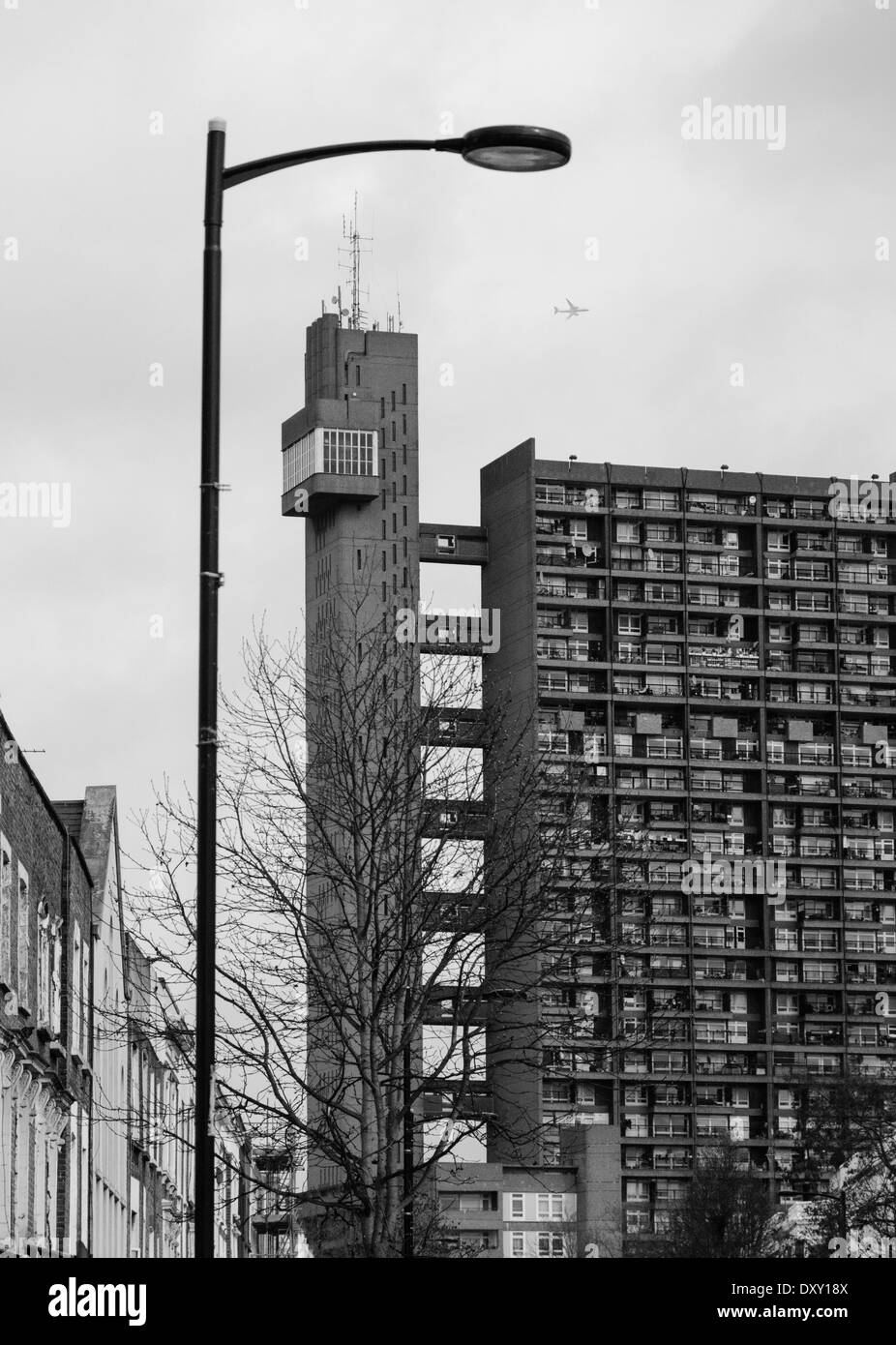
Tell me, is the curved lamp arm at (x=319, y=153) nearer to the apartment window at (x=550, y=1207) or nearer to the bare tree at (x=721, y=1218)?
the bare tree at (x=721, y=1218)

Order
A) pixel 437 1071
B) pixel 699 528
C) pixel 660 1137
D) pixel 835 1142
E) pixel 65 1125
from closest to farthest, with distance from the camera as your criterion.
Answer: pixel 437 1071 → pixel 65 1125 → pixel 835 1142 → pixel 660 1137 → pixel 699 528

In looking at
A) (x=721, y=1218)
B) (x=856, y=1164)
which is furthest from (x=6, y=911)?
(x=721, y=1218)

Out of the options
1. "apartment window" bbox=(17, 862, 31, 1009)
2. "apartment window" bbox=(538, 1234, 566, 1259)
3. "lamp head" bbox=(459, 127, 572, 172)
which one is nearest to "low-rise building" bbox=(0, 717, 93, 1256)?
"apartment window" bbox=(17, 862, 31, 1009)

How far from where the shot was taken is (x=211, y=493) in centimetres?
1407

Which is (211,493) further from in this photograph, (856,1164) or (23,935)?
(856,1164)

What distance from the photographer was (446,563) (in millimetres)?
166750

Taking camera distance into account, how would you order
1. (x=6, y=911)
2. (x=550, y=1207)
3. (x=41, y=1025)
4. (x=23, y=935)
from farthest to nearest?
(x=550, y=1207), (x=41, y=1025), (x=23, y=935), (x=6, y=911)

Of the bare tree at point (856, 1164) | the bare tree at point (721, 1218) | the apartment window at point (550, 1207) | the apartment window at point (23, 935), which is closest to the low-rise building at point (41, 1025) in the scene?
the apartment window at point (23, 935)

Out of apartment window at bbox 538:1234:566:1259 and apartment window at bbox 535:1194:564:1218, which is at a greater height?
apartment window at bbox 535:1194:564:1218

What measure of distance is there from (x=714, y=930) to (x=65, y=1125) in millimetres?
120742

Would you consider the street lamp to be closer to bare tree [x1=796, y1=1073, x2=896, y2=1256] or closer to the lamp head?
the lamp head

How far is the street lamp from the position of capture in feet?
44.8
